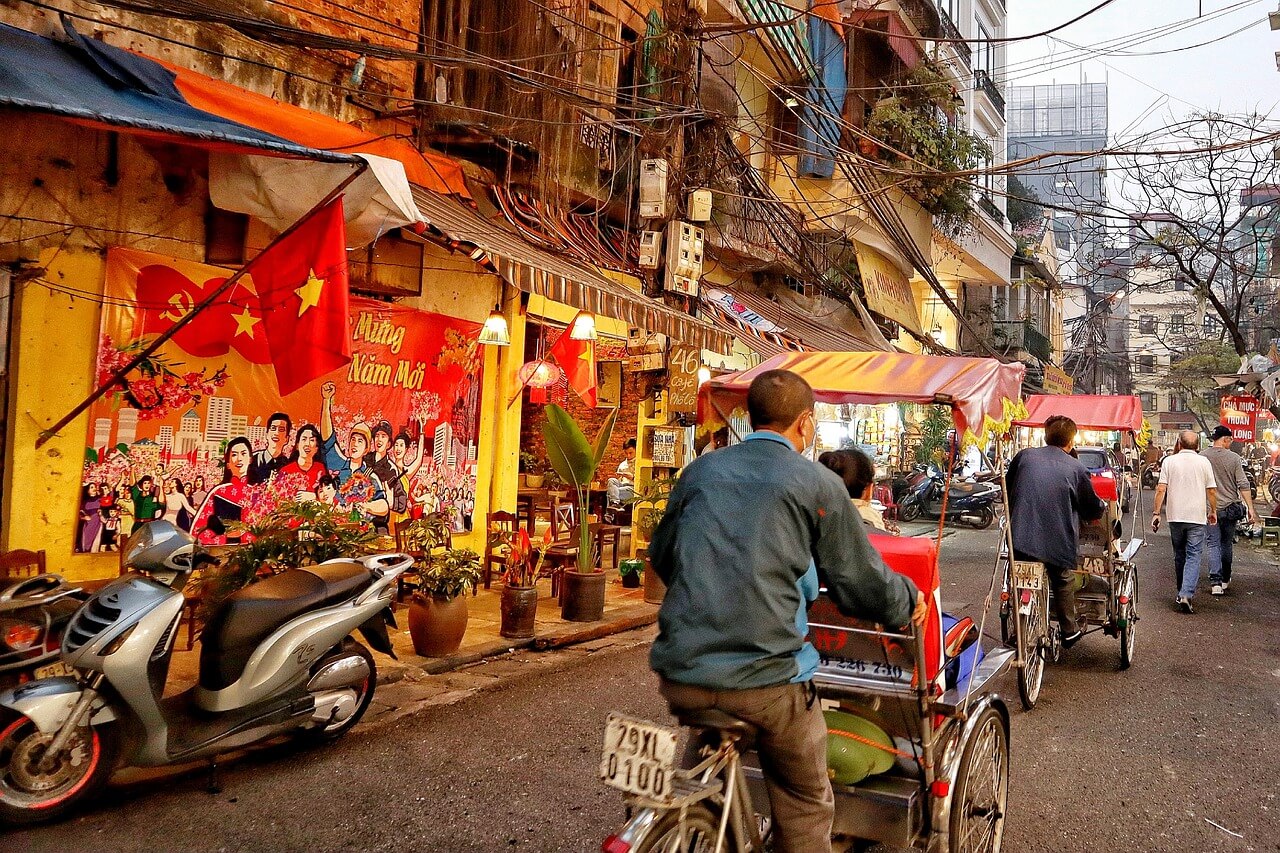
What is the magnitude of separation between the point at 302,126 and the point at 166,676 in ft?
15.3

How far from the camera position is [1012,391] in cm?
461

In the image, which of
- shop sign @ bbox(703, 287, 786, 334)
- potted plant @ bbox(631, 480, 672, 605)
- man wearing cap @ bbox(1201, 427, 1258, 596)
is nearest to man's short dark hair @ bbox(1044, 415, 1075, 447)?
potted plant @ bbox(631, 480, 672, 605)

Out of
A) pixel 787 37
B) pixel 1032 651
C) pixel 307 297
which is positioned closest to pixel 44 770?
pixel 307 297

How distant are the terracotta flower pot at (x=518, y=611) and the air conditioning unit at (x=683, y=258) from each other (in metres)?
3.94

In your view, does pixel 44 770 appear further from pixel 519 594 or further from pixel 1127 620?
pixel 1127 620

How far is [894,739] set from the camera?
11.6 ft

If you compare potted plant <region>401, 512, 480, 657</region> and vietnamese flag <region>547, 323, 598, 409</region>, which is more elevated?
vietnamese flag <region>547, 323, 598, 409</region>

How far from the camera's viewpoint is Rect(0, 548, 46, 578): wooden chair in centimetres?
549

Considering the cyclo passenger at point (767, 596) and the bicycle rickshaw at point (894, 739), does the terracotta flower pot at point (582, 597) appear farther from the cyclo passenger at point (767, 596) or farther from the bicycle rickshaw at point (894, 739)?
the cyclo passenger at point (767, 596)

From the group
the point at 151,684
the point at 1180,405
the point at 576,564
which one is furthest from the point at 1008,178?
the point at 1180,405

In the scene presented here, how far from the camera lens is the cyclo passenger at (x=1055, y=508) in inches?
250

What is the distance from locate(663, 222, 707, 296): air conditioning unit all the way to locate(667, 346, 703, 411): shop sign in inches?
47.7

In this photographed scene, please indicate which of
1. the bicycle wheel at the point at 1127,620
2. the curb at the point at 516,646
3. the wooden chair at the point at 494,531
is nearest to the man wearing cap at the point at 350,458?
the wooden chair at the point at 494,531

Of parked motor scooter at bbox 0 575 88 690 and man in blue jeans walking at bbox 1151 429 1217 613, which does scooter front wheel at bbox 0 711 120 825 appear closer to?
parked motor scooter at bbox 0 575 88 690
